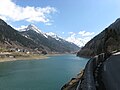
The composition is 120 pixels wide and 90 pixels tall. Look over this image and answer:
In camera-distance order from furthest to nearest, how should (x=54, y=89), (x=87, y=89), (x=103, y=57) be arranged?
(x=103, y=57) → (x=54, y=89) → (x=87, y=89)

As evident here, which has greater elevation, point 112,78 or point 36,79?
point 112,78

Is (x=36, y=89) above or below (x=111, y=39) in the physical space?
below

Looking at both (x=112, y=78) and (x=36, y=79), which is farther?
(x=36, y=79)

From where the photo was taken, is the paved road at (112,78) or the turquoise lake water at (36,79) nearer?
the paved road at (112,78)

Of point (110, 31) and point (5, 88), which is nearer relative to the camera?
point (5, 88)

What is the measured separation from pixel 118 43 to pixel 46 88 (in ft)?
206

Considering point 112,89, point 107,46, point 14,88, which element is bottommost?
point 14,88

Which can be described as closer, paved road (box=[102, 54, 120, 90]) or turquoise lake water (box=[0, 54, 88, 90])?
paved road (box=[102, 54, 120, 90])

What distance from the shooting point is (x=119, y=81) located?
3216 centimetres

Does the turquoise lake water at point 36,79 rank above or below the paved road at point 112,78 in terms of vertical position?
below

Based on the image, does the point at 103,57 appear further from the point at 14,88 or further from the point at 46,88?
the point at 14,88

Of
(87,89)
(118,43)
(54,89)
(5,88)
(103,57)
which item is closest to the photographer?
(87,89)

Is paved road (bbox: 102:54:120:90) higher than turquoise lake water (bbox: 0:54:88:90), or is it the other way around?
paved road (bbox: 102:54:120:90)

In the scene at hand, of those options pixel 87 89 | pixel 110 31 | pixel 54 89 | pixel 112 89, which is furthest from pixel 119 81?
pixel 110 31
